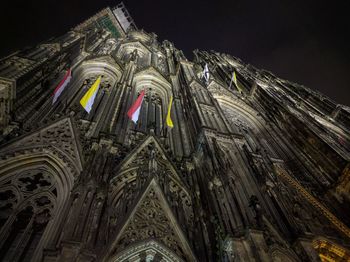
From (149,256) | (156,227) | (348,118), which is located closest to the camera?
(149,256)

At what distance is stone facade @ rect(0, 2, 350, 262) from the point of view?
5.86 m

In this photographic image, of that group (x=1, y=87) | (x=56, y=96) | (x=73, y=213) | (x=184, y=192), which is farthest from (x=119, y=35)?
(x=73, y=213)

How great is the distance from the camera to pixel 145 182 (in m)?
7.58

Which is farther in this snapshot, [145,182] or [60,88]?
[60,88]

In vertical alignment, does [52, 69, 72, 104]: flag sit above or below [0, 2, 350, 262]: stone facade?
above

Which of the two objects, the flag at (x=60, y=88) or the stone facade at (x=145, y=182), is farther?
the flag at (x=60, y=88)

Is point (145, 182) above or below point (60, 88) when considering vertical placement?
below

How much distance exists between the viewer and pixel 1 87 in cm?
816

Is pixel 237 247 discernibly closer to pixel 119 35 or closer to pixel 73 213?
pixel 73 213

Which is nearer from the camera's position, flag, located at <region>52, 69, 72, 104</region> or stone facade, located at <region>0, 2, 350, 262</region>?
stone facade, located at <region>0, 2, 350, 262</region>

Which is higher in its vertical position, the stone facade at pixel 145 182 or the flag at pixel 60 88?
the flag at pixel 60 88

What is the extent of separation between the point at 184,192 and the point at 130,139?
3533 mm

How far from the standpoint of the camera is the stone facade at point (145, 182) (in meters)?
5.86

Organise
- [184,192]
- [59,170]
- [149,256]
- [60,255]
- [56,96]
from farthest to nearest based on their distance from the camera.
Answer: [56,96], [184,192], [59,170], [149,256], [60,255]
